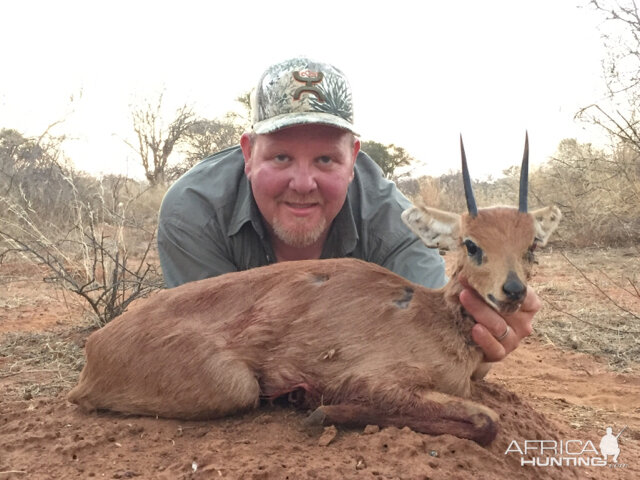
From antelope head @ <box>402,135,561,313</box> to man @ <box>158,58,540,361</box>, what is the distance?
1401 millimetres

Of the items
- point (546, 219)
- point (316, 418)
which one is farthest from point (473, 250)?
point (316, 418)

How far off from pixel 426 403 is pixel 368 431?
11.9 inches

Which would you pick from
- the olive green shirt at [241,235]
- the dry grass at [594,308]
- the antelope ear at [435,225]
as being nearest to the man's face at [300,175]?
the olive green shirt at [241,235]

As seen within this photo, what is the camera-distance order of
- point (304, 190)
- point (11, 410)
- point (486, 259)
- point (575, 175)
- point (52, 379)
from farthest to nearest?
1. point (575, 175)
2. point (52, 379)
3. point (304, 190)
4. point (11, 410)
5. point (486, 259)

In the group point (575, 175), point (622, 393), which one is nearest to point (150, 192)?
point (575, 175)

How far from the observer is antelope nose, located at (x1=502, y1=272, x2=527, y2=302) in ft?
9.19

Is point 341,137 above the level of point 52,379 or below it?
above

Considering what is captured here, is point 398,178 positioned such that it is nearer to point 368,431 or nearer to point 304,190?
point 304,190

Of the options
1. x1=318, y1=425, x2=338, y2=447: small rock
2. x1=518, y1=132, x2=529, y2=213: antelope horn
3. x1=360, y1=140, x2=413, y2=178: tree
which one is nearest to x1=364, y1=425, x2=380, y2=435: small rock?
x1=318, y1=425, x2=338, y2=447: small rock

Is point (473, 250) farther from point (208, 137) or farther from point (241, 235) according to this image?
point (208, 137)

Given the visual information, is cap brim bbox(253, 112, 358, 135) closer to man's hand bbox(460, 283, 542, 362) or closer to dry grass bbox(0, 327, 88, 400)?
man's hand bbox(460, 283, 542, 362)

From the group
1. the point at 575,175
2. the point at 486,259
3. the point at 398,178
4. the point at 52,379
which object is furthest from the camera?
the point at 398,178

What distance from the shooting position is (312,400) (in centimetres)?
304

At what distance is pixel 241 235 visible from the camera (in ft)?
16.5
